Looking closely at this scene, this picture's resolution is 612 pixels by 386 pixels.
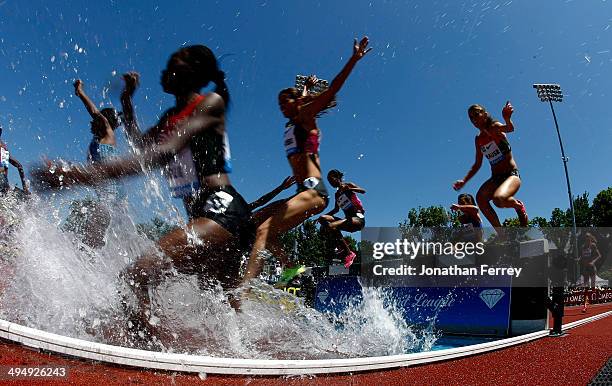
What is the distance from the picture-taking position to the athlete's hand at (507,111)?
5.74 meters

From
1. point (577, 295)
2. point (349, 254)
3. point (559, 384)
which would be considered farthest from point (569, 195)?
point (559, 384)

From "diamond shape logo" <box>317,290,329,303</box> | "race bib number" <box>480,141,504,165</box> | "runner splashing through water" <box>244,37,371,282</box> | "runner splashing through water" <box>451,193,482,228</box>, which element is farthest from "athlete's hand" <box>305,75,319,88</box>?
"diamond shape logo" <box>317,290,329,303</box>

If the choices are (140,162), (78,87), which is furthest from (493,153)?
(78,87)

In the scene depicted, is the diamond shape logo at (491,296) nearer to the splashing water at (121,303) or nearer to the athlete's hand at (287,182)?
the splashing water at (121,303)

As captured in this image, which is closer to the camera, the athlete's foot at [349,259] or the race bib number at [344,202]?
the athlete's foot at [349,259]

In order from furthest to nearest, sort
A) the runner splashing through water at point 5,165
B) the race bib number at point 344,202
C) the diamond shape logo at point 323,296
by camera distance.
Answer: the race bib number at point 344,202
the diamond shape logo at point 323,296
the runner splashing through water at point 5,165

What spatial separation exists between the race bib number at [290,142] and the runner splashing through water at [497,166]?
138 inches

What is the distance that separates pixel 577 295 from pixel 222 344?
1709 cm

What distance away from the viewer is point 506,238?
20.9 ft

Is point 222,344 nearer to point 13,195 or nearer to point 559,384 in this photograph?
point 559,384

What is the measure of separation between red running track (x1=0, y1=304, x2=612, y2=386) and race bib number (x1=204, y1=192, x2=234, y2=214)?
0.88 metres

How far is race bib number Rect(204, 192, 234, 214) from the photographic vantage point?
231 cm

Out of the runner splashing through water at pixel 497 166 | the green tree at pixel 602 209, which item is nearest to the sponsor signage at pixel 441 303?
the runner splashing through water at pixel 497 166

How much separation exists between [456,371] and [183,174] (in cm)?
265
